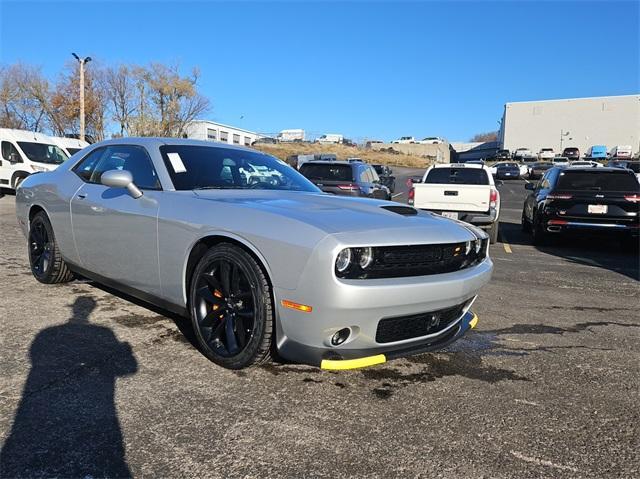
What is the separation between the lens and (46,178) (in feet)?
16.8

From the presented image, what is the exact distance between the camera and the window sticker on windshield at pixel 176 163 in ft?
12.8

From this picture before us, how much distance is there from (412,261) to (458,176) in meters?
7.97

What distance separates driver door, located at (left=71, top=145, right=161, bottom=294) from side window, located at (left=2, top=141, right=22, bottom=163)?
13561 millimetres

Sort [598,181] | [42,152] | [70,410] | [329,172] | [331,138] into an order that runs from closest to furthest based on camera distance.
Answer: [70,410] < [598,181] < [329,172] < [42,152] < [331,138]

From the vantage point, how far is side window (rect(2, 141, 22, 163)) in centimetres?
1609

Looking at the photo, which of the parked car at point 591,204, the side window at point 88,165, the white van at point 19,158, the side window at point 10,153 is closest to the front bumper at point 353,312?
the side window at point 88,165

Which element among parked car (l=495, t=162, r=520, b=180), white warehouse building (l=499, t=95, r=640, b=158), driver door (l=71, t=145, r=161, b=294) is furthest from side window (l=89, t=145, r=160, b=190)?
white warehouse building (l=499, t=95, r=640, b=158)

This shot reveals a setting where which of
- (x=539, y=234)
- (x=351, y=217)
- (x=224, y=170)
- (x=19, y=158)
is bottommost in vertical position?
(x=539, y=234)

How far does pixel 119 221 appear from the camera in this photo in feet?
13.0

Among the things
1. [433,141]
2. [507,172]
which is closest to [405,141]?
[433,141]

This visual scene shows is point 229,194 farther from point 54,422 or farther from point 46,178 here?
point 46,178

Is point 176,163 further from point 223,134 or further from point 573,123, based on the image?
point 573,123

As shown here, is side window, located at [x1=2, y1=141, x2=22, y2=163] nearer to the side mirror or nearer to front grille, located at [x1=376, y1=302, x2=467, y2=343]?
the side mirror

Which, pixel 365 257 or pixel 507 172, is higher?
pixel 507 172
